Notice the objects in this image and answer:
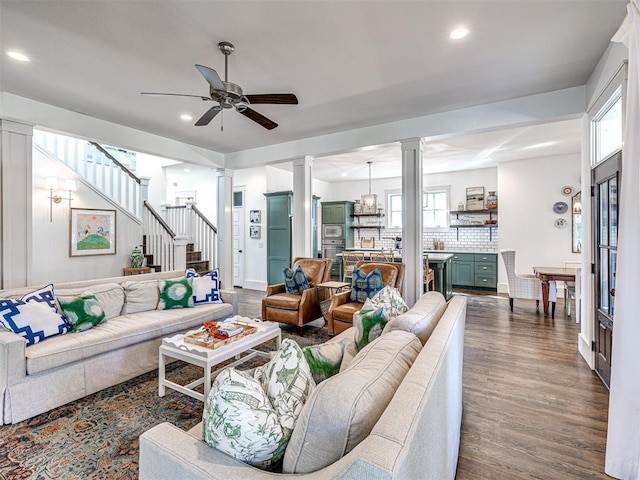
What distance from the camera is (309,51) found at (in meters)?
2.72

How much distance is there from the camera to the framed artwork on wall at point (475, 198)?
24.4 feet

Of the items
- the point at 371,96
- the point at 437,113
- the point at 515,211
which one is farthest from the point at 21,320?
the point at 515,211

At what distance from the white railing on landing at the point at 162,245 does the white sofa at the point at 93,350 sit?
271cm

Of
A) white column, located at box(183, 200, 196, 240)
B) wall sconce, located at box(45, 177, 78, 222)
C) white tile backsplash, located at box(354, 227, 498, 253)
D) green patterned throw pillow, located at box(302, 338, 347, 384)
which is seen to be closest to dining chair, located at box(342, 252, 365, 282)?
white tile backsplash, located at box(354, 227, 498, 253)

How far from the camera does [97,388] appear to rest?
2621 millimetres

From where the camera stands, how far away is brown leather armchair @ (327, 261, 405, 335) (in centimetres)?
371

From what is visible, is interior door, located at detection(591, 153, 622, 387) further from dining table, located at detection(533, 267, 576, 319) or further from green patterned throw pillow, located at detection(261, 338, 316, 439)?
green patterned throw pillow, located at detection(261, 338, 316, 439)

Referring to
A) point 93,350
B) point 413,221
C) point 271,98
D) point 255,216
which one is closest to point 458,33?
point 271,98

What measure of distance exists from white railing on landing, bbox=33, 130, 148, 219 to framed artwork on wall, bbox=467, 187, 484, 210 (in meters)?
7.07

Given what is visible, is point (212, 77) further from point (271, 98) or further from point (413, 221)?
point (413, 221)

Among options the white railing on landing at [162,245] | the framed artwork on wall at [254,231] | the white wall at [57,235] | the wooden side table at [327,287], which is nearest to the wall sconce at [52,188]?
the white wall at [57,235]

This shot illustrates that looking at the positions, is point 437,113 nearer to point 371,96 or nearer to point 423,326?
point 371,96

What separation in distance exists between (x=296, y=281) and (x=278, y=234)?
2.72 m

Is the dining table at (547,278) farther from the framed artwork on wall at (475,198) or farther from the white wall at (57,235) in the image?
the white wall at (57,235)
